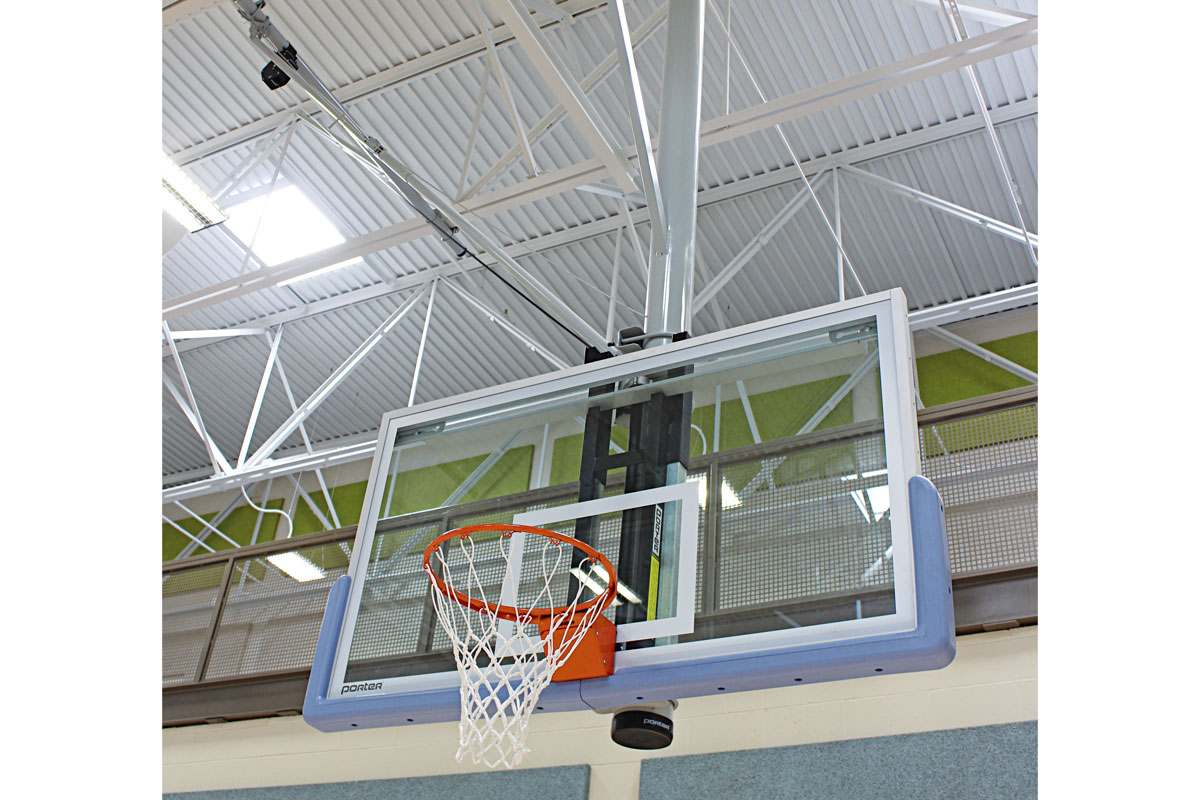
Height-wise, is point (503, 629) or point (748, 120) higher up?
point (748, 120)

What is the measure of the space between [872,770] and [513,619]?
2.50m

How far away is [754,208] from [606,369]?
609 cm

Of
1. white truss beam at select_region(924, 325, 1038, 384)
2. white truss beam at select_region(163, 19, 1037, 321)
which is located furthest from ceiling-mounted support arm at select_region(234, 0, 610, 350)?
white truss beam at select_region(924, 325, 1038, 384)

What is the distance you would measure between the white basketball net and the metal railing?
8.5 inches

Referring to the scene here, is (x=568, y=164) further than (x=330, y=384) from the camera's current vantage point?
No

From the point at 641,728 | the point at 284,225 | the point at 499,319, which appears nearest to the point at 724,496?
the point at 641,728

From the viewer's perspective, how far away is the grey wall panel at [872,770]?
5.21m

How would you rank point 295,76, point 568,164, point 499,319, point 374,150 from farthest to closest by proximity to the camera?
point 499,319 < point 568,164 < point 374,150 < point 295,76

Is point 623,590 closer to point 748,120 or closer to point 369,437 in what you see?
point 748,120

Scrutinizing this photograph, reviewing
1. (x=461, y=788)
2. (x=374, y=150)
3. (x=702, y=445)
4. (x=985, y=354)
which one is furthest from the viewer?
(x=985, y=354)

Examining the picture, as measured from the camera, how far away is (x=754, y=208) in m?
10.4

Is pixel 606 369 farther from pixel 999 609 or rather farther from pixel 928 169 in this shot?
pixel 928 169

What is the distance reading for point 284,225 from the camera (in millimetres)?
10805
